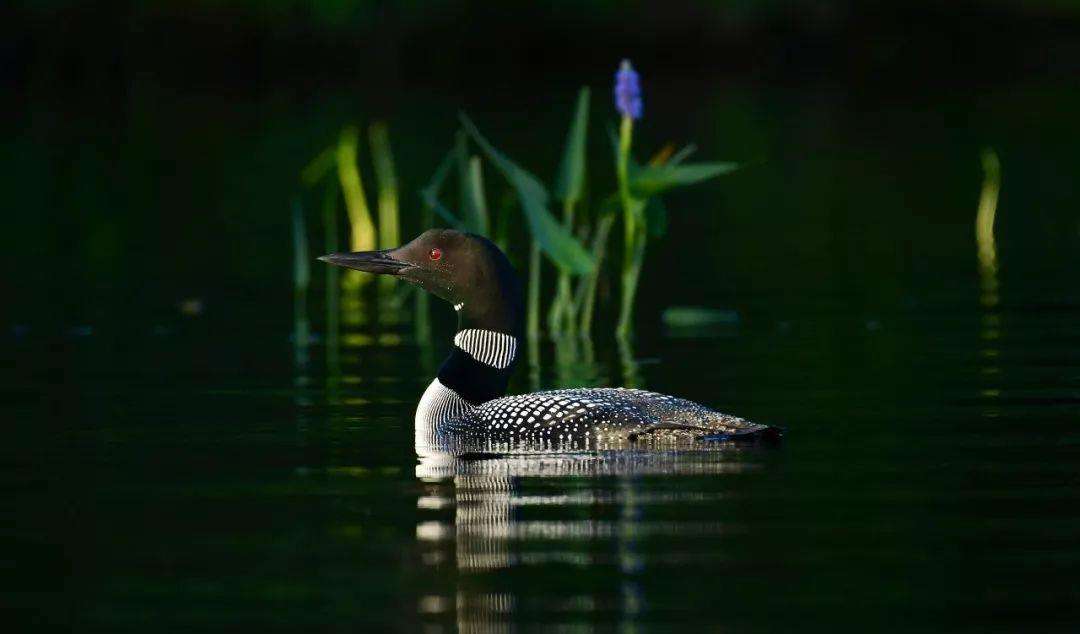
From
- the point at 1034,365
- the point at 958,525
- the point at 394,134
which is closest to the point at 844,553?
the point at 958,525

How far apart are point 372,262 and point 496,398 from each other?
791 mm

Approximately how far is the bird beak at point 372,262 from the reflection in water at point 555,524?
3.39 ft

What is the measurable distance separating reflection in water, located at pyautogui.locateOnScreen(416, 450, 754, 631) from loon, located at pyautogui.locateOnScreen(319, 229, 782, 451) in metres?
0.10

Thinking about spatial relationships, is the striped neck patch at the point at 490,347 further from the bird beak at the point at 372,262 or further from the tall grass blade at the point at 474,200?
the tall grass blade at the point at 474,200

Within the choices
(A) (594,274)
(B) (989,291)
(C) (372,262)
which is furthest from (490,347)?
(B) (989,291)

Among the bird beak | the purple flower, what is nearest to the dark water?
the bird beak

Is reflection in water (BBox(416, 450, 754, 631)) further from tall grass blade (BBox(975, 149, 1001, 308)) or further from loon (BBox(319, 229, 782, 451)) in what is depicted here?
tall grass blade (BBox(975, 149, 1001, 308))

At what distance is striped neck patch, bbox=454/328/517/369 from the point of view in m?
9.80

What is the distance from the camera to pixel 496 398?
972 cm

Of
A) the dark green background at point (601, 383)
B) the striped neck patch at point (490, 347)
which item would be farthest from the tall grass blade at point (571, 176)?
the striped neck patch at point (490, 347)

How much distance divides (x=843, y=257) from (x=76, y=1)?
3008cm

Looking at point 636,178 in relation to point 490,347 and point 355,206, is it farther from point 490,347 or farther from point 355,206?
point 355,206

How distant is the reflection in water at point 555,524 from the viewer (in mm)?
6719

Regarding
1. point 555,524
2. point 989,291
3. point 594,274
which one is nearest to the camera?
point 555,524
